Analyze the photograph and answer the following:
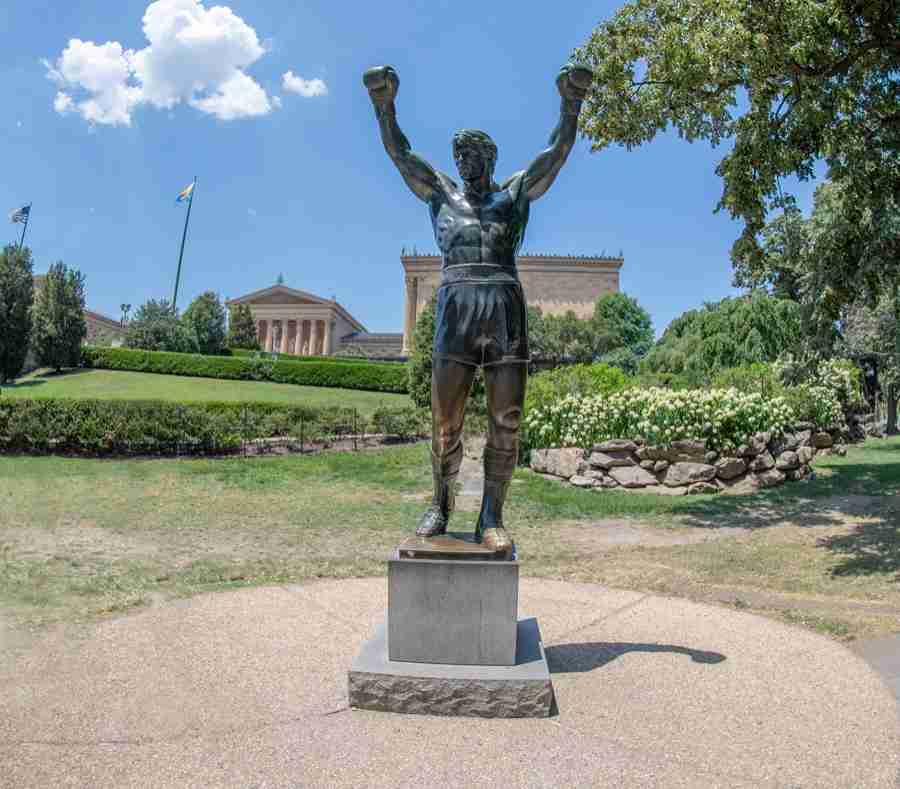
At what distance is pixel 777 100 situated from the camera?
33.1 ft

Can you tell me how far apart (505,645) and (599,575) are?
328 cm

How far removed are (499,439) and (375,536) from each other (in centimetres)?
488

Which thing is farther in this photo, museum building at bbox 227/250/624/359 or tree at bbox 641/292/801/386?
museum building at bbox 227/250/624/359

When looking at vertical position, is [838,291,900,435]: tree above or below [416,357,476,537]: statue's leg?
above

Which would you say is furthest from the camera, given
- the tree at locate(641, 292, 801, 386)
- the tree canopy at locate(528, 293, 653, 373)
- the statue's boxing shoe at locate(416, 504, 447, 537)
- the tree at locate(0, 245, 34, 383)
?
the tree canopy at locate(528, 293, 653, 373)

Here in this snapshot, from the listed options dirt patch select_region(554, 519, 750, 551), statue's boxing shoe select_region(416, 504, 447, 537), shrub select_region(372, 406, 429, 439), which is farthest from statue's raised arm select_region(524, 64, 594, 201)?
shrub select_region(372, 406, 429, 439)

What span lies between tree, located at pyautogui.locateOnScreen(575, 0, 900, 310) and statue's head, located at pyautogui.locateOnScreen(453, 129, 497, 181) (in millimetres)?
4895

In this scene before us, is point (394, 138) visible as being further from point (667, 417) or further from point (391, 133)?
point (667, 417)

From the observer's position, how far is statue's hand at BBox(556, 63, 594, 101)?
13.3 ft

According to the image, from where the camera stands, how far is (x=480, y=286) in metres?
3.91

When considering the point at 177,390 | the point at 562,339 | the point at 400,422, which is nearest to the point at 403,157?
the point at 400,422

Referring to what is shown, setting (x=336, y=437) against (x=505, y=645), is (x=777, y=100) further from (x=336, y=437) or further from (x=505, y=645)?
(x=336, y=437)

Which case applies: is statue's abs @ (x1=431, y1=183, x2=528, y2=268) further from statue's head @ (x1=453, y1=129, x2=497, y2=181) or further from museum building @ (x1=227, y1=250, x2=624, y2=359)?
museum building @ (x1=227, y1=250, x2=624, y2=359)

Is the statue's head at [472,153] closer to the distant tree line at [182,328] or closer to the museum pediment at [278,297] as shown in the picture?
the distant tree line at [182,328]
